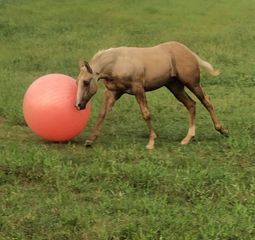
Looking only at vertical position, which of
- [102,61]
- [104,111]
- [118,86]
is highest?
[102,61]

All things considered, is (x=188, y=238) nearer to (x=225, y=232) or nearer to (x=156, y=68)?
(x=225, y=232)

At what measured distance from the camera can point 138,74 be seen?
309 inches

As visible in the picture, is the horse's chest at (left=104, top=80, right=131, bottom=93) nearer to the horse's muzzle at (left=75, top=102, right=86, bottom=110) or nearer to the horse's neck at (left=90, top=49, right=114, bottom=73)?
the horse's neck at (left=90, top=49, right=114, bottom=73)

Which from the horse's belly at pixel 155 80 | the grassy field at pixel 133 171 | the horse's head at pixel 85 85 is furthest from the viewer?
the horse's belly at pixel 155 80

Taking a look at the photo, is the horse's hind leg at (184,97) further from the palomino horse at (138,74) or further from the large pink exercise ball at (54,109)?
the large pink exercise ball at (54,109)

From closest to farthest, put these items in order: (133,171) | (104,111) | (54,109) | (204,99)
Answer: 1. (133,171)
2. (54,109)
3. (104,111)
4. (204,99)

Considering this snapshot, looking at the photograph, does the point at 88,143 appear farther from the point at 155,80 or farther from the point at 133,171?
the point at 133,171

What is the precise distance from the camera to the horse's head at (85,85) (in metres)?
7.56

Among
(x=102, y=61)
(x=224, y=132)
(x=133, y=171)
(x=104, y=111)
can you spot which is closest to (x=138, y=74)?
(x=102, y=61)

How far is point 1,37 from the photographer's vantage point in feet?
56.2

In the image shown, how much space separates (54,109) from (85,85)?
444 mm

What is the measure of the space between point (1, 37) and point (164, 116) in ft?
27.8

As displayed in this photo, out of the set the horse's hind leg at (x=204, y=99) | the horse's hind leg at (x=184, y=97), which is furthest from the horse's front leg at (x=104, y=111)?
the horse's hind leg at (x=204, y=99)

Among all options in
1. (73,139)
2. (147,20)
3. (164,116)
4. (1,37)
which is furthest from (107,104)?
(147,20)
